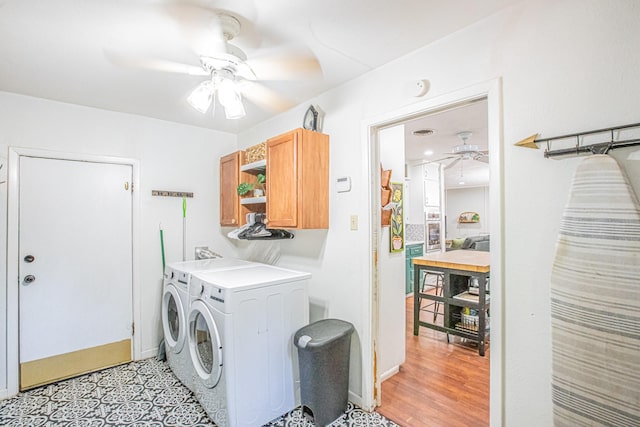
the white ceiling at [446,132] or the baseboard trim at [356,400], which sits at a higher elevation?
the white ceiling at [446,132]

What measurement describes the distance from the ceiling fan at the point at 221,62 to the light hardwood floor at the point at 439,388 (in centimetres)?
235

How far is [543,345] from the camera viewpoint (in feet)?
4.56

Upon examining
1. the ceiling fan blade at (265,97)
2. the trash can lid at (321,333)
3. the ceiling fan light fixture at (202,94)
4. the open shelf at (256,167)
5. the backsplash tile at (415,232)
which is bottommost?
the trash can lid at (321,333)

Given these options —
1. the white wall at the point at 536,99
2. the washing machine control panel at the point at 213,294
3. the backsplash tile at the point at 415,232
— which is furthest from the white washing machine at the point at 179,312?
the backsplash tile at the point at 415,232

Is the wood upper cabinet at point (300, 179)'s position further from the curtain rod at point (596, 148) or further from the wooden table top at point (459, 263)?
the wooden table top at point (459, 263)

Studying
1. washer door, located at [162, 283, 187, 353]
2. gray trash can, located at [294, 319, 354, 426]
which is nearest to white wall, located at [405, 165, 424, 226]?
gray trash can, located at [294, 319, 354, 426]

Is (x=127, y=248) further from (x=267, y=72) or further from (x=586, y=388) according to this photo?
(x=586, y=388)

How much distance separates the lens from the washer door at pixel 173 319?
2446mm

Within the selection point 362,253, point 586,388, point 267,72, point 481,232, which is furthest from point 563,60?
point 481,232

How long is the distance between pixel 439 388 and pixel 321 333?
4.04 ft

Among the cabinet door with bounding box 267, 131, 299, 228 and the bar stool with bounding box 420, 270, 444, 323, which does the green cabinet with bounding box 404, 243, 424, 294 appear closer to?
the bar stool with bounding box 420, 270, 444, 323

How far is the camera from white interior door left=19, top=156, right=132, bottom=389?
257 centimetres

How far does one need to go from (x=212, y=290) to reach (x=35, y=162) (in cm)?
203

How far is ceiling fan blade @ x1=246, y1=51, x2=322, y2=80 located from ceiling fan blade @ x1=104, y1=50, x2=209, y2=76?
1.18 ft
